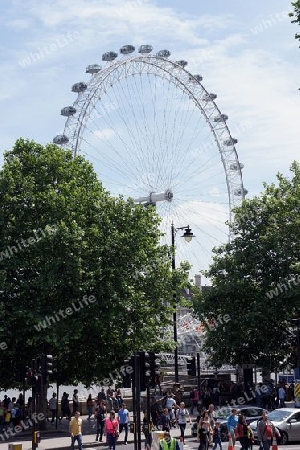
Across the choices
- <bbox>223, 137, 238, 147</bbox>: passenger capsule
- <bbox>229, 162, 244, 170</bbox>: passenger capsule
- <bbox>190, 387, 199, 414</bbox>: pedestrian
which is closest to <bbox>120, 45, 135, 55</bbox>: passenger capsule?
<bbox>223, 137, 238, 147</bbox>: passenger capsule

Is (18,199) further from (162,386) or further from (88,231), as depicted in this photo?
(162,386)

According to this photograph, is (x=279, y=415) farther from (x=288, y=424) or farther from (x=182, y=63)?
(x=182, y=63)

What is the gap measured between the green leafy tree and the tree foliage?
6991mm

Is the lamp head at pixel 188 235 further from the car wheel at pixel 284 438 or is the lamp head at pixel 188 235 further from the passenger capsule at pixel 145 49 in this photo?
the passenger capsule at pixel 145 49

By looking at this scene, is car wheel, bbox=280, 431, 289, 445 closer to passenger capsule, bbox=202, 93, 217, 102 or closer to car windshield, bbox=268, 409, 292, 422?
car windshield, bbox=268, 409, 292, 422

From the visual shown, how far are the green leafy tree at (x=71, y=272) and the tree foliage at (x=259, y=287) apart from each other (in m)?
6.99

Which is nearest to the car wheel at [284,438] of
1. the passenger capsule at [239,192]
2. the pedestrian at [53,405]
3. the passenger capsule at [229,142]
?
the pedestrian at [53,405]

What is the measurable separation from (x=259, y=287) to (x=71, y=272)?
16.2 meters

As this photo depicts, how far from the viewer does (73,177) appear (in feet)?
140

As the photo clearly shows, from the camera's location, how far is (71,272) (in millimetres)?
37781

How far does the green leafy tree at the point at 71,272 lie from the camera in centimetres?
3797

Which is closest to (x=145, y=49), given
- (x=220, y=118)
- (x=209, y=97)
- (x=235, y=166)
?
(x=209, y=97)

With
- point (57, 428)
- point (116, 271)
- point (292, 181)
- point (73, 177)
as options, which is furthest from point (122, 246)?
point (292, 181)

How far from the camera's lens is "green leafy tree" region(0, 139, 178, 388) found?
37969mm
